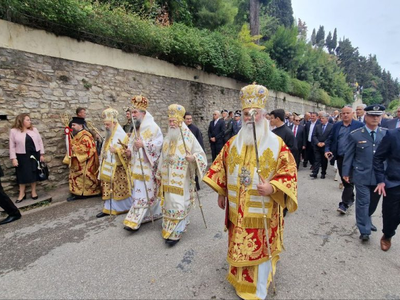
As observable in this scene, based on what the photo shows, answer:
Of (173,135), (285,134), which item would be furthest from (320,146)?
(173,135)

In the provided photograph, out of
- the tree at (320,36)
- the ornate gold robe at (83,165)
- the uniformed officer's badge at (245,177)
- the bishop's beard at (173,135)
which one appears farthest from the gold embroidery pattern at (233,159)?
the tree at (320,36)

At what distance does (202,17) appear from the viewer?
13547mm

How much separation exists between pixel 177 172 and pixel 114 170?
167cm

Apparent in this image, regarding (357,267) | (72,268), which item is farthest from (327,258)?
(72,268)

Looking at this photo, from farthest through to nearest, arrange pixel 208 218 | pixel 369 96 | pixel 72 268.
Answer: pixel 369 96 → pixel 208 218 → pixel 72 268

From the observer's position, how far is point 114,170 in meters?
4.79

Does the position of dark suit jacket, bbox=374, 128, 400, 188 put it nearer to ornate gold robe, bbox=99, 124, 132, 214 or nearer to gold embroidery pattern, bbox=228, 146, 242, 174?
gold embroidery pattern, bbox=228, 146, 242, 174

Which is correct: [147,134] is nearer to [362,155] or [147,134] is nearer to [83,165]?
[83,165]

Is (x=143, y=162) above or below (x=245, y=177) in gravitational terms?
below

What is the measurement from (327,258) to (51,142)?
643 centimetres

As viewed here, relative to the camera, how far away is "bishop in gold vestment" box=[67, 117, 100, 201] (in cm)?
583

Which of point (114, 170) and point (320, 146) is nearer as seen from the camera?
point (114, 170)

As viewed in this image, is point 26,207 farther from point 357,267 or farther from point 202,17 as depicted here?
point 202,17

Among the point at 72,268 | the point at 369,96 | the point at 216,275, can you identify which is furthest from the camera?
the point at 369,96
